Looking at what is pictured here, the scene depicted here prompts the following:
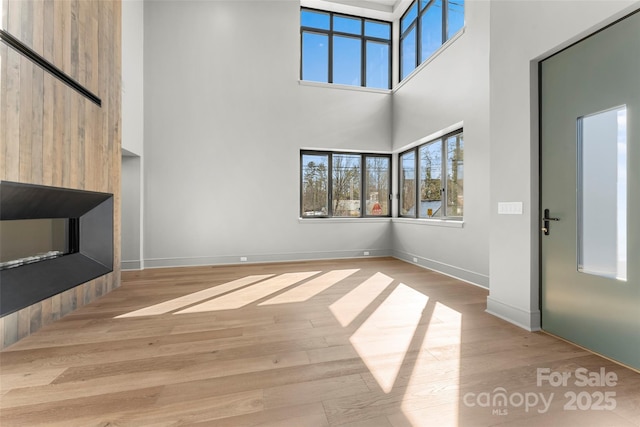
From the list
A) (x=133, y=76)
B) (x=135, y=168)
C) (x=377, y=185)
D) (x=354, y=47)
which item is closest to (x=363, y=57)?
(x=354, y=47)

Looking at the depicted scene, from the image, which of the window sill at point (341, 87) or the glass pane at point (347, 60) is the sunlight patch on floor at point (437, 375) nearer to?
the window sill at point (341, 87)

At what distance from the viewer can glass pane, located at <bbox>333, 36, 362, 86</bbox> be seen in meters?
5.73

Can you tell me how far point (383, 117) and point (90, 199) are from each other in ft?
16.6

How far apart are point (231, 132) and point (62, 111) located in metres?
2.70

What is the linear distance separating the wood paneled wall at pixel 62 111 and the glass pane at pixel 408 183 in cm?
472

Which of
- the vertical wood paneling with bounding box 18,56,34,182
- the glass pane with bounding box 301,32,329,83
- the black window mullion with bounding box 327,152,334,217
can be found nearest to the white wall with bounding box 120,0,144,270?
the vertical wood paneling with bounding box 18,56,34,182

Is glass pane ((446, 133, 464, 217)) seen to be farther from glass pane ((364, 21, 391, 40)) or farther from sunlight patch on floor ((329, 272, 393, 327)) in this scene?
glass pane ((364, 21, 391, 40))

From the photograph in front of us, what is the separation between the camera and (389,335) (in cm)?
223

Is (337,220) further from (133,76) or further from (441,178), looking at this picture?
(133,76)

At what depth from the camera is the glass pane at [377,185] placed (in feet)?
19.2

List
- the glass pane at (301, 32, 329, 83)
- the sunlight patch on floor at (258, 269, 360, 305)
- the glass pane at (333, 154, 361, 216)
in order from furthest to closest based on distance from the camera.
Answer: the glass pane at (333, 154, 361, 216) → the glass pane at (301, 32, 329, 83) → the sunlight patch on floor at (258, 269, 360, 305)

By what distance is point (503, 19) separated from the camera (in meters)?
2.55

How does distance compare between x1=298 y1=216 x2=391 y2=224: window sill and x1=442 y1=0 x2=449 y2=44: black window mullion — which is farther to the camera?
x1=298 y1=216 x2=391 y2=224: window sill

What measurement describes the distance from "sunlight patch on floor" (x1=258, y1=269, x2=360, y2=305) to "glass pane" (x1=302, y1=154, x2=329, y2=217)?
153 cm
